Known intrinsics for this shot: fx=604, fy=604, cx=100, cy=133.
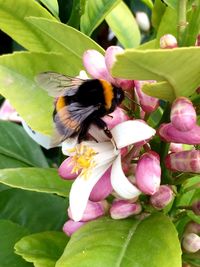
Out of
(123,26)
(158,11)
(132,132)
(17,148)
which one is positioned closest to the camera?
(132,132)

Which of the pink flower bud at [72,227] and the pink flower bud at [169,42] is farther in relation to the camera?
the pink flower bud at [72,227]

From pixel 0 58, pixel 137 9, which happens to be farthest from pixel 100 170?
pixel 137 9

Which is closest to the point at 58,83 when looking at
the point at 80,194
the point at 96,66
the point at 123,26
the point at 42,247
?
the point at 96,66

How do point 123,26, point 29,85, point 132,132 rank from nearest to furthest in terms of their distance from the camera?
point 132,132
point 29,85
point 123,26

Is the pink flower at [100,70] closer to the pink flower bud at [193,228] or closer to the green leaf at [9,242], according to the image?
the pink flower bud at [193,228]

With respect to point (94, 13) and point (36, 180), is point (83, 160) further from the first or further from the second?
point (94, 13)

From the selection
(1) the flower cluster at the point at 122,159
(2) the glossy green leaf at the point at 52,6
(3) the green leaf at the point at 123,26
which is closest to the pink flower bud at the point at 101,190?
(1) the flower cluster at the point at 122,159
